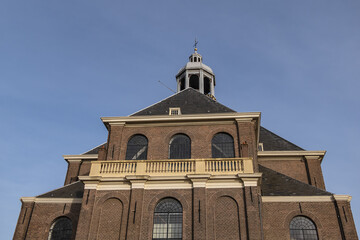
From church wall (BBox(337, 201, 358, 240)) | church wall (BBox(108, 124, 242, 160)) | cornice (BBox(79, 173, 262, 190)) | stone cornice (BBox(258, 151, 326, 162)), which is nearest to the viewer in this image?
cornice (BBox(79, 173, 262, 190))

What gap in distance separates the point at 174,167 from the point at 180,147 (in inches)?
117

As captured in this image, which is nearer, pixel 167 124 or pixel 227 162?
pixel 227 162

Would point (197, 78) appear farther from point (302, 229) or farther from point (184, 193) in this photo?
point (302, 229)

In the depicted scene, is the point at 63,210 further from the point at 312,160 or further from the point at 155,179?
the point at 312,160

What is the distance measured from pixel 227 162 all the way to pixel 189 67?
56.2ft

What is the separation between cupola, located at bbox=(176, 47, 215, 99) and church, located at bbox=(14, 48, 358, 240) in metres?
8.37

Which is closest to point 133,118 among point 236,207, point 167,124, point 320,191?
point 167,124

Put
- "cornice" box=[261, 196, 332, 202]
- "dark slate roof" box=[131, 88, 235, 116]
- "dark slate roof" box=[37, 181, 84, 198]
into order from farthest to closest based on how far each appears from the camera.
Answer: "dark slate roof" box=[131, 88, 235, 116]
"dark slate roof" box=[37, 181, 84, 198]
"cornice" box=[261, 196, 332, 202]

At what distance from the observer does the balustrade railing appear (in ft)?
62.1

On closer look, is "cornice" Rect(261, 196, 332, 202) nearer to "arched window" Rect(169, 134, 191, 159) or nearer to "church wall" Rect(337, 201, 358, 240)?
"church wall" Rect(337, 201, 358, 240)

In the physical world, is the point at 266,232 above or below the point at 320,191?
below

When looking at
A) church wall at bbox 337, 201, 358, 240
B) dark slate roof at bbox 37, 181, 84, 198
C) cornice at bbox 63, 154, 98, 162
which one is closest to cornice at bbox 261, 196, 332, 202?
church wall at bbox 337, 201, 358, 240

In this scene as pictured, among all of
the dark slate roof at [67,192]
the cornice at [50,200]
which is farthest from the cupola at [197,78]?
the cornice at [50,200]

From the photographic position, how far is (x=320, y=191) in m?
21.4
